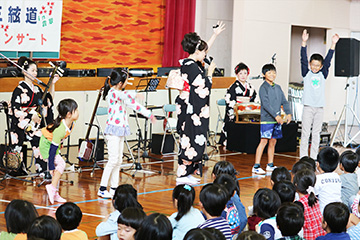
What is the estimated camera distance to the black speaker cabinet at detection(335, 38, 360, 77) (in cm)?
885

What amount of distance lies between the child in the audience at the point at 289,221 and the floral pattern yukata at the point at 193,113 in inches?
119

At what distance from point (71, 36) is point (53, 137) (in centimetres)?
493

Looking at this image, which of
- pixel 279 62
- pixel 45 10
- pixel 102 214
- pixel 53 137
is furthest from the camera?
pixel 279 62

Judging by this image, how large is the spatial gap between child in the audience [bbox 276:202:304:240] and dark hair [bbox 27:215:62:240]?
3.80 ft

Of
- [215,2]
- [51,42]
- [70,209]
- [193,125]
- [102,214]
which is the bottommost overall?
[102,214]

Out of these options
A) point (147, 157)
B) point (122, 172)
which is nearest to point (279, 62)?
point (147, 157)

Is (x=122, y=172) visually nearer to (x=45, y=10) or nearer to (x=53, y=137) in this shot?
(x=53, y=137)

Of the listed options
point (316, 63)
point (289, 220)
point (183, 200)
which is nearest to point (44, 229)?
point (183, 200)

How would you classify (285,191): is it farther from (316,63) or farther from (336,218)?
(316,63)

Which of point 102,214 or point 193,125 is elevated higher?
point 193,125

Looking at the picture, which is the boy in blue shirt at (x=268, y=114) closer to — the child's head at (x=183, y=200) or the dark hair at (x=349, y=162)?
the dark hair at (x=349, y=162)

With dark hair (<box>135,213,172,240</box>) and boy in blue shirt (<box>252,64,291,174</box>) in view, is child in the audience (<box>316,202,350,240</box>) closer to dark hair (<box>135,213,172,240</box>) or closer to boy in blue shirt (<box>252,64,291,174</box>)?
dark hair (<box>135,213,172,240</box>)

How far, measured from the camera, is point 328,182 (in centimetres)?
446

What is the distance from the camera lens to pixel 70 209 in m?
3.22
